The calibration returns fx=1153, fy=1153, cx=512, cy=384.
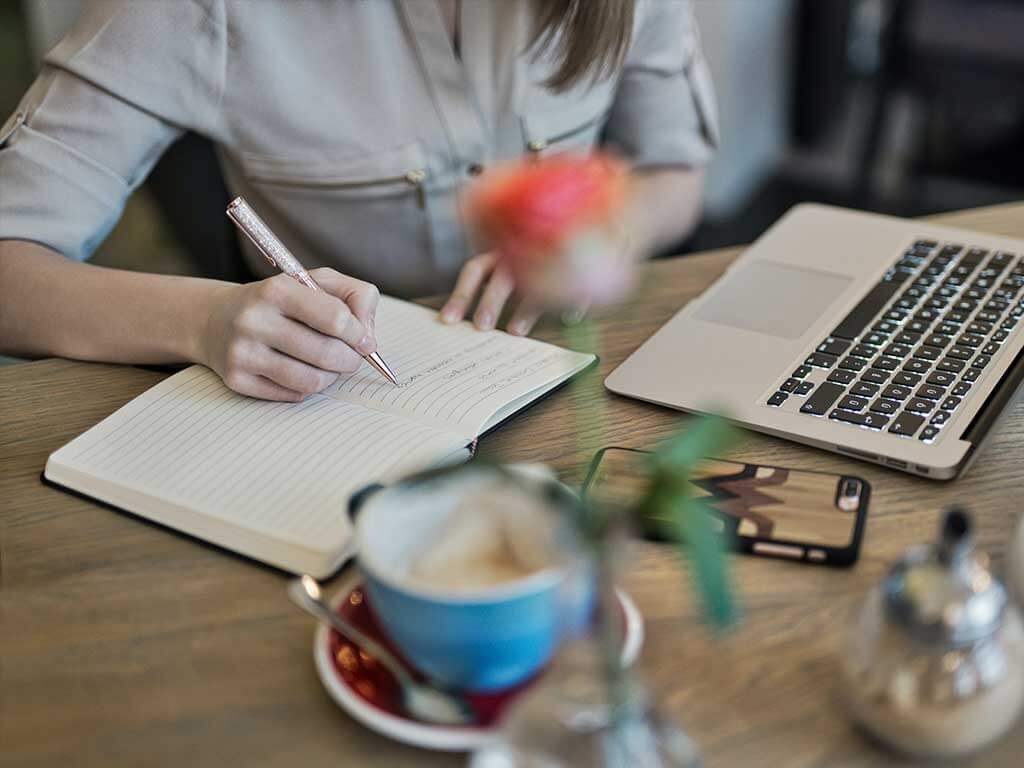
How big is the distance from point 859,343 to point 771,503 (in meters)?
0.20

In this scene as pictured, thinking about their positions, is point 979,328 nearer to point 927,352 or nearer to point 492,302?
point 927,352

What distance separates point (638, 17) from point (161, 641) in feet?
2.45

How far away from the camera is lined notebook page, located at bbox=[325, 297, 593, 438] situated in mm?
720

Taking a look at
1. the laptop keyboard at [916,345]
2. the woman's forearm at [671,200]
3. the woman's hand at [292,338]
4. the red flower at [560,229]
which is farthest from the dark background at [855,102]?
the red flower at [560,229]

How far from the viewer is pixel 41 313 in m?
0.85

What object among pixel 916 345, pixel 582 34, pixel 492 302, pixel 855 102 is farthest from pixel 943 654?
pixel 855 102

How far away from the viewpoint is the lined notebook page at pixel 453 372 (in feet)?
2.36

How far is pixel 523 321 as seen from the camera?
84 centimetres

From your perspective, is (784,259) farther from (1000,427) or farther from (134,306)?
(134,306)

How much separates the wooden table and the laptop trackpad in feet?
0.43

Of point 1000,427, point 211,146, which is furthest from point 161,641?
point 211,146

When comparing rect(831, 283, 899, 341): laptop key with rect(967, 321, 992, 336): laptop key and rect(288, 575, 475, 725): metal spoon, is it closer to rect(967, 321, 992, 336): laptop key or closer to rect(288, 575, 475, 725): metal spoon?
rect(967, 321, 992, 336): laptop key

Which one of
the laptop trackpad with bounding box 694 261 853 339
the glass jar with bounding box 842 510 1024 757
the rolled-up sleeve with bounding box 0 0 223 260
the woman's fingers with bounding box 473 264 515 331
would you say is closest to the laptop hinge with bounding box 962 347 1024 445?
the laptop trackpad with bounding box 694 261 853 339

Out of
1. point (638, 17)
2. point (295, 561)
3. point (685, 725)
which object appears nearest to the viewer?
point (685, 725)
